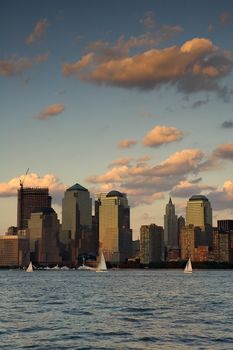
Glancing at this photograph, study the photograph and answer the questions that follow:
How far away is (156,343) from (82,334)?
8526 millimetres

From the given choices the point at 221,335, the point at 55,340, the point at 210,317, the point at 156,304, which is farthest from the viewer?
the point at 156,304

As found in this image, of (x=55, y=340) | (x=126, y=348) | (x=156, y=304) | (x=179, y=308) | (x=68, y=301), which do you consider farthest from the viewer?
(x=68, y=301)

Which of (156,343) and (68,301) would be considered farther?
(68,301)

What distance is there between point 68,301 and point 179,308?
69.7ft

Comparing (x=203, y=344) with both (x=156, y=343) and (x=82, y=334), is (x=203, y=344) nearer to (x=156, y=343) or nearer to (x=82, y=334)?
(x=156, y=343)

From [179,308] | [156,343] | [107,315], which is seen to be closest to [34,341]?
[156,343]

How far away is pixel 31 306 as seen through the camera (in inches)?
3356

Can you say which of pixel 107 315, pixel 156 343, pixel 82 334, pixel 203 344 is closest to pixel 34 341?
pixel 82 334

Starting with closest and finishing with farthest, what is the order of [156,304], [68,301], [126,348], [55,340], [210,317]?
[126,348] → [55,340] → [210,317] → [156,304] → [68,301]

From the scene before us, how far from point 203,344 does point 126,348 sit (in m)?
6.76

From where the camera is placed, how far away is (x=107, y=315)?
72.2m

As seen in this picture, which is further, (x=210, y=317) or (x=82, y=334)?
(x=210, y=317)

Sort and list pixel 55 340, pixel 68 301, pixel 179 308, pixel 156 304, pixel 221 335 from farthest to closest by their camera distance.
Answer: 1. pixel 68 301
2. pixel 156 304
3. pixel 179 308
4. pixel 221 335
5. pixel 55 340

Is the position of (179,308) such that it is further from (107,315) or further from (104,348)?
(104,348)
